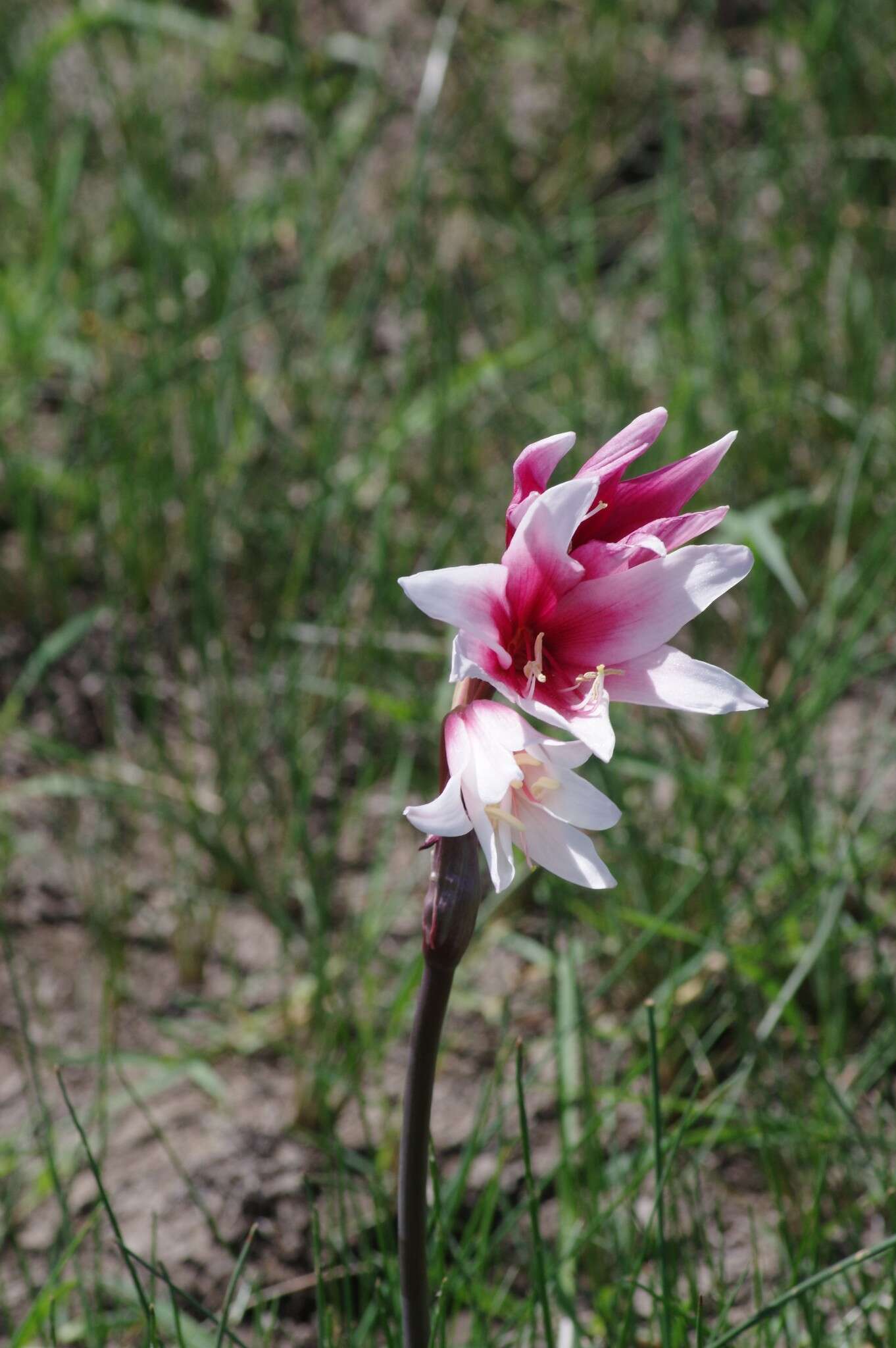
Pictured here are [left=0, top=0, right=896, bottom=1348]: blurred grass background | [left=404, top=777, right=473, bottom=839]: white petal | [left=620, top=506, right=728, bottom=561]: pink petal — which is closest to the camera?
[left=404, top=777, right=473, bottom=839]: white petal

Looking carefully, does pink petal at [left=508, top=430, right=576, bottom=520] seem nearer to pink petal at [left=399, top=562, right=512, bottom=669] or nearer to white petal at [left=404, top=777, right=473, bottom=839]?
pink petal at [left=399, top=562, right=512, bottom=669]

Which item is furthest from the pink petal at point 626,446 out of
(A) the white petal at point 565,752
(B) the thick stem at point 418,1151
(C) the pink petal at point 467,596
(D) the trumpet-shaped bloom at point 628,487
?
(B) the thick stem at point 418,1151

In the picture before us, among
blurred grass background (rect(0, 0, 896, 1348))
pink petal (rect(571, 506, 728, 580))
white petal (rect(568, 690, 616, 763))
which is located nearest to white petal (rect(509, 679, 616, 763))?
white petal (rect(568, 690, 616, 763))

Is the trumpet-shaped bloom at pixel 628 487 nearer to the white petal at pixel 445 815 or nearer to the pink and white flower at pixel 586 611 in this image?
the pink and white flower at pixel 586 611

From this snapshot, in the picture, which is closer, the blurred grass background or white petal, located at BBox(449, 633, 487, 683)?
white petal, located at BBox(449, 633, 487, 683)

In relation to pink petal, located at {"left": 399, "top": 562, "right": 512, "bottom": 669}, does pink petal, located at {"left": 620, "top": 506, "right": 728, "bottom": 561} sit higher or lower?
higher

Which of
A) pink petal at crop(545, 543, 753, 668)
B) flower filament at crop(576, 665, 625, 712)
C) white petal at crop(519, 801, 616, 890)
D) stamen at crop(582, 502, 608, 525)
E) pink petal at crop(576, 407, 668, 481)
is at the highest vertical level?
pink petal at crop(576, 407, 668, 481)

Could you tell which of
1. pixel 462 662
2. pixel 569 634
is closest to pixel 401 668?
pixel 569 634

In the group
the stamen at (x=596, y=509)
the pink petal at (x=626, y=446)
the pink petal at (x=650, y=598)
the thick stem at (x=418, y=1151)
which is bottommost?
the thick stem at (x=418, y=1151)
